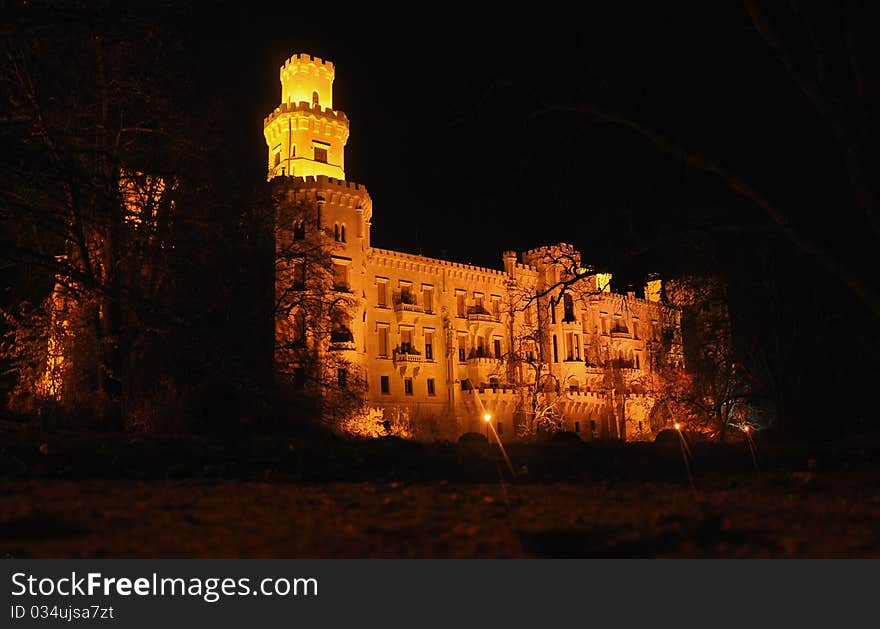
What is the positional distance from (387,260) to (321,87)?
45.5 ft

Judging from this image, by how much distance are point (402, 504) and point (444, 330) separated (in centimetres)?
5476

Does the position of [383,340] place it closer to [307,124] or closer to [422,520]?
[307,124]

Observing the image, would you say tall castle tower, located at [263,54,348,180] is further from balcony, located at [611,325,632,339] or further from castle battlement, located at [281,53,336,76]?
balcony, located at [611,325,632,339]

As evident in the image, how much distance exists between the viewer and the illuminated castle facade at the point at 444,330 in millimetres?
51156

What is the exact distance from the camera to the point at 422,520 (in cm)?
521

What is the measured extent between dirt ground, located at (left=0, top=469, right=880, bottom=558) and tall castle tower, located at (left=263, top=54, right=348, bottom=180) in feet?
156

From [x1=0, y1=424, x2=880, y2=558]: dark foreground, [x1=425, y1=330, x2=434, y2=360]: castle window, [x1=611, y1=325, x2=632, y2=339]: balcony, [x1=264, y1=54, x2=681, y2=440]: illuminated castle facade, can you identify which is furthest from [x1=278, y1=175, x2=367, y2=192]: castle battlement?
[x1=0, y1=424, x2=880, y2=558]: dark foreground

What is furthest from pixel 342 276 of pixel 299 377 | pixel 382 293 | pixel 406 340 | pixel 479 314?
pixel 299 377

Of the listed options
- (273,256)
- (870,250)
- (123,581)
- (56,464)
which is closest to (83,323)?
(273,256)

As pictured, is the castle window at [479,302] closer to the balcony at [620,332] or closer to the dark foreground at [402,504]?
the balcony at [620,332]

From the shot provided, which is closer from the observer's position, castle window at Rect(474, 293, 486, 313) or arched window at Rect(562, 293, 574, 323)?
castle window at Rect(474, 293, 486, 313)

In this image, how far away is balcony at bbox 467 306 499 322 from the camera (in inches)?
2426

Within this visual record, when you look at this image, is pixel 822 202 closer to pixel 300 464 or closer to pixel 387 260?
pixel 300 464

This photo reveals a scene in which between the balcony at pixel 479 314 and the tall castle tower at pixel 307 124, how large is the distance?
1547 cm
